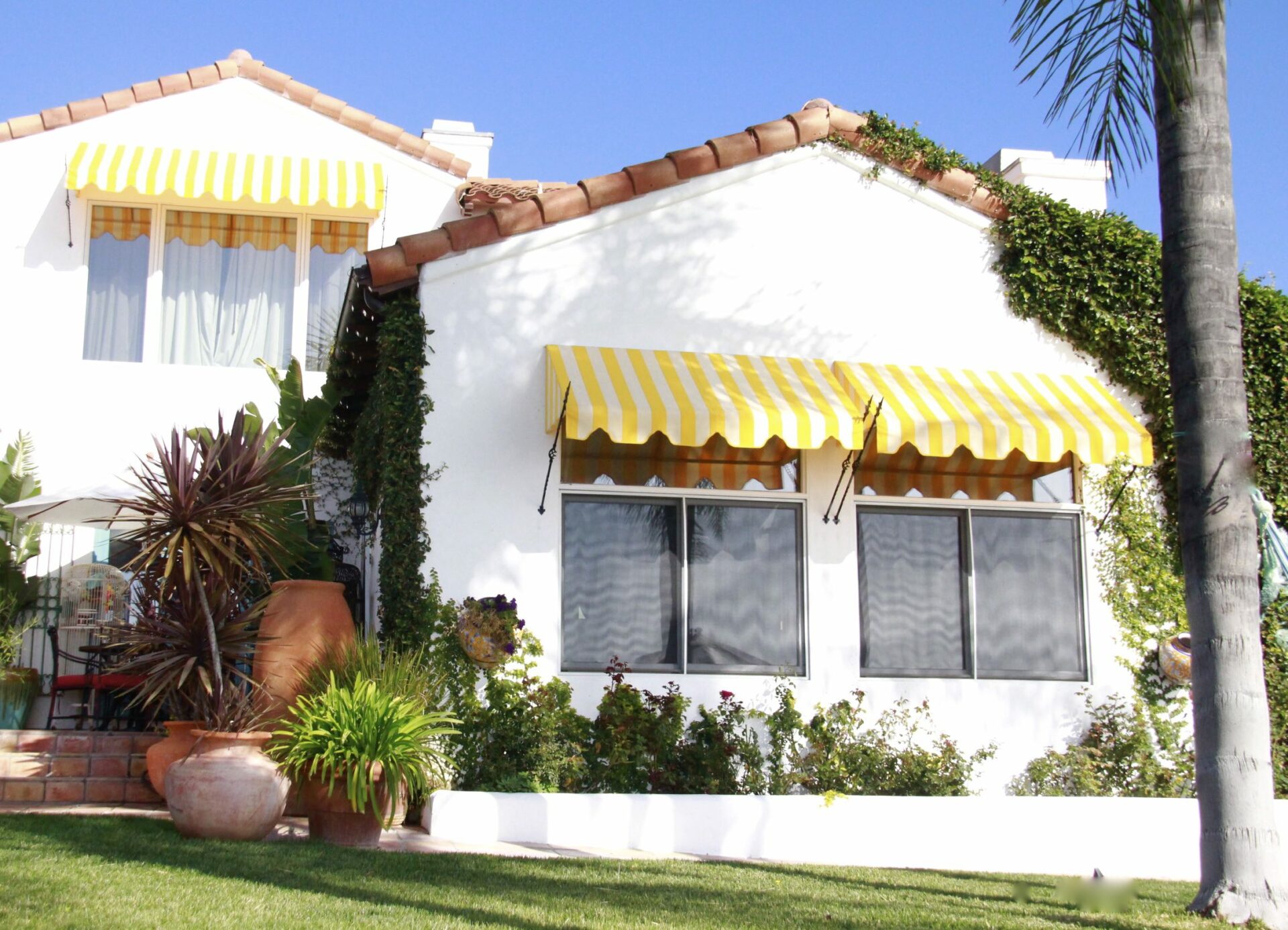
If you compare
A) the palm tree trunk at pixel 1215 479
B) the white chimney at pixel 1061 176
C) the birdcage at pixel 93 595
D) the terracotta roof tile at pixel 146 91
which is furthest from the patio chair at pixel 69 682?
the white chimney at pixel 1061 176

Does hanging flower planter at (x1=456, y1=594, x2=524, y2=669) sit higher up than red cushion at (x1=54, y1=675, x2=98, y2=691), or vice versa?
hanging flower planter at (x1=456, y1=594, x2=524, y2=669)

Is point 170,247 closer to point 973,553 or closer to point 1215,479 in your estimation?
point 973,553

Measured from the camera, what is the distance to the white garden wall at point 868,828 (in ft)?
35.8

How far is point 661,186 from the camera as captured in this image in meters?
13.1

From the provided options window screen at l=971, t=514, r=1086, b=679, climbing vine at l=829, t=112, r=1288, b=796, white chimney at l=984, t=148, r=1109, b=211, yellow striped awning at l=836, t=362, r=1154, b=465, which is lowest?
window screen at l=971, t=514, r=1086, b=679

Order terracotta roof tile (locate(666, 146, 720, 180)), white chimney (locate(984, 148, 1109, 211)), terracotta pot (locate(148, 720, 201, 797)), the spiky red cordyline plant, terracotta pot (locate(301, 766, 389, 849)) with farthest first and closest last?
white chimney (locate(984, 148, 1109, 211)) < terracotta roof tile (locate(666, 146, 720, 180)) < terracotta pot (locate(148, 720, 201, 797)) < the spiky red cordyline plant < terracotta pot (locate(301, 766, 389, 849))

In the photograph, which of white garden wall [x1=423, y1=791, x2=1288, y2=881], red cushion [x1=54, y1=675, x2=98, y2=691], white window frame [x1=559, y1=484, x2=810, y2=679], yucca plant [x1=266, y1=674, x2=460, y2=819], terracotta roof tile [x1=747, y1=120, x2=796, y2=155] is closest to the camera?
yucca plant [x1=266, y1=674, x2=460, y2=819]

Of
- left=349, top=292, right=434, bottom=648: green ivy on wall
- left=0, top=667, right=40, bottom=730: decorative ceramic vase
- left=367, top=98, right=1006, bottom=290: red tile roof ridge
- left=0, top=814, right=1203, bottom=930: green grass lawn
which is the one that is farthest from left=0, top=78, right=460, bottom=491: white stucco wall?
left=0, top=814, right=1203, bottom=930: green grass lawn

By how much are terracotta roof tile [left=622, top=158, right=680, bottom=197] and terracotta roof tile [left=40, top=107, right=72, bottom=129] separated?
10230 mm

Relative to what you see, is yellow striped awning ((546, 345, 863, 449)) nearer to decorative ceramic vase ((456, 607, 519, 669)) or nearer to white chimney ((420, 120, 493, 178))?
decorative ceramic vase ((456, 607, 519, 669))

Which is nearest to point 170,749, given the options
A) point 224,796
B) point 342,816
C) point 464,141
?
point 224,796

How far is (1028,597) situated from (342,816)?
24.4 feet

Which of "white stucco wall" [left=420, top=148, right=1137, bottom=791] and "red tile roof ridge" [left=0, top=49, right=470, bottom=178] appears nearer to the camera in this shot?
"white stucco wall" [left=420, top=148, right=1137, bottom=791]

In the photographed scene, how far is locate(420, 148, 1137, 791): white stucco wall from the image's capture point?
12219mm
